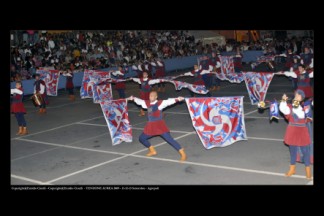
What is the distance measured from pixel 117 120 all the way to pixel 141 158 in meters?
1.75

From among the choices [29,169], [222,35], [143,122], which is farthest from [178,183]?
[222,35]

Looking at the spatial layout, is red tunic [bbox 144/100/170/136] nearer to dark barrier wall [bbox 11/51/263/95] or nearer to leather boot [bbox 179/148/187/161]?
leather boot [bbox 179/148/187/161]

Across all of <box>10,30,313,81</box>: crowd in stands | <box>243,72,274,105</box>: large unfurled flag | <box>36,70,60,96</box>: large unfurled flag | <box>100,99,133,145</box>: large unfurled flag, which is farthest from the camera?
<box>10,30,313,81</box>: crowd in stands

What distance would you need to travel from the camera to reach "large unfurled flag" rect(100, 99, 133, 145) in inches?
444

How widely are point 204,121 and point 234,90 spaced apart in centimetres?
1020

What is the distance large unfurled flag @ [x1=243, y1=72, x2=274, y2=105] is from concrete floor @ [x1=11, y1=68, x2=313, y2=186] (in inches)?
22.0

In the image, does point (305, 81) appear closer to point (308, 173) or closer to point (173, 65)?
point (308, 173)

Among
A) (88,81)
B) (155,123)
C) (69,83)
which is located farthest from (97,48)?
(155,123)

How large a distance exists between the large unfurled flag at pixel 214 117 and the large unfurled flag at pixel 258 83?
4.98 meters

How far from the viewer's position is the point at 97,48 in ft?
97.1

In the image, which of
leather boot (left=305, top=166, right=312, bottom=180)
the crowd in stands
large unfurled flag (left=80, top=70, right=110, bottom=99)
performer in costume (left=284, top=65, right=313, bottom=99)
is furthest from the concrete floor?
the crowd in stands

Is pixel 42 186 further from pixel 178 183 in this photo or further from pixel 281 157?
pixel 281 157

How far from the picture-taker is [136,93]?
2156 cm

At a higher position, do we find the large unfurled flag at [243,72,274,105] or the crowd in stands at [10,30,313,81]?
the crowd in stands at [10,30,313,81]
